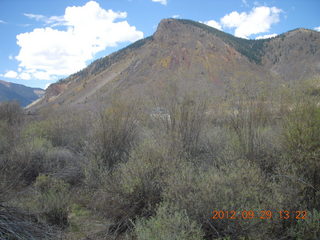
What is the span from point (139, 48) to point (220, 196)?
94100mm

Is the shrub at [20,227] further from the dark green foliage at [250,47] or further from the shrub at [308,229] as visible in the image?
the dark green foliage at [250,47]

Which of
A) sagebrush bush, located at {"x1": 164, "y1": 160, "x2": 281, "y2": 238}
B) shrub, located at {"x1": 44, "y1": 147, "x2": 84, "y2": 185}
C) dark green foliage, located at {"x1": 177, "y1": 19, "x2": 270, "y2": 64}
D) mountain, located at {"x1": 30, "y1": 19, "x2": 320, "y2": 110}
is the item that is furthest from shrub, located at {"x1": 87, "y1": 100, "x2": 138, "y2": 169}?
dark green foliage, located at {"x1": 177, "y1": 19, "x2": 270, "y2": 64}

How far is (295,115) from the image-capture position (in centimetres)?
567

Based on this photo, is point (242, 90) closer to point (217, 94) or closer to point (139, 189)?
point (217, 94)

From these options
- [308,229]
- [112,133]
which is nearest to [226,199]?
[308,229]

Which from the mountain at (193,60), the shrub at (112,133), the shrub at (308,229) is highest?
the mountain at (193,60)

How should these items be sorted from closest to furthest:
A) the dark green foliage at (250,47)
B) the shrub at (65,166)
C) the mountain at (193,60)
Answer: the shrub at (65,166) → the mountain at (193,60) → the dark green foliage at (250,47)

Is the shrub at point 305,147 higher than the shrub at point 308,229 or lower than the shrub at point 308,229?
higher

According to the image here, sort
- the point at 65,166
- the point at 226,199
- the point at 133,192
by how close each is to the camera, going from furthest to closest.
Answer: the point at 65,166
the point at 133,192
the point at 226,199

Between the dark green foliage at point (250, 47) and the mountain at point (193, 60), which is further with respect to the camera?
the dark green foliage at point (250, 47)
